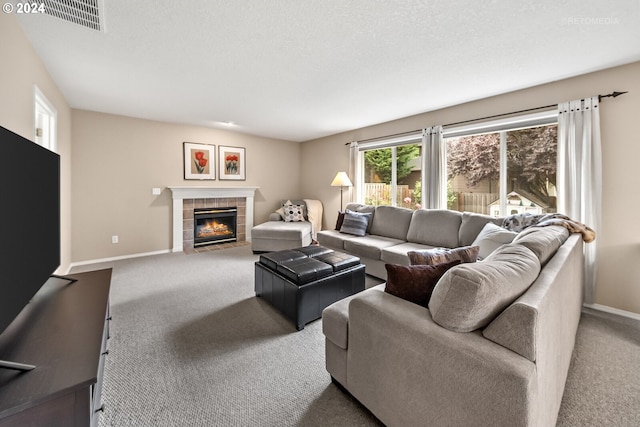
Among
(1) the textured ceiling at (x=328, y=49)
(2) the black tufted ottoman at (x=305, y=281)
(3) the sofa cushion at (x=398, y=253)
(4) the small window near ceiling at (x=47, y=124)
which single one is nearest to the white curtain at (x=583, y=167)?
(1) the textured ceiling at (x=328, y=49)

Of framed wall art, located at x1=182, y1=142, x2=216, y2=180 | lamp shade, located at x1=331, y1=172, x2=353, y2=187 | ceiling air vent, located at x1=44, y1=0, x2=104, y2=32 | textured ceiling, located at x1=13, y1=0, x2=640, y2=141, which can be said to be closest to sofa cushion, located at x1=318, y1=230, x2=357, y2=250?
lamp shade, located at x1=331, y1=172, x2=353, y2=187

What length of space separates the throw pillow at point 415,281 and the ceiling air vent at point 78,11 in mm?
2510

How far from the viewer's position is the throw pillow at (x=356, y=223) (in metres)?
4.14

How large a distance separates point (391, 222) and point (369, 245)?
74 centimetres

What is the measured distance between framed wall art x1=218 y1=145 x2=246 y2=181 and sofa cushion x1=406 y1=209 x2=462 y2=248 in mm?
3683

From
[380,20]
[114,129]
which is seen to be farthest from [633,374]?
[114,129]

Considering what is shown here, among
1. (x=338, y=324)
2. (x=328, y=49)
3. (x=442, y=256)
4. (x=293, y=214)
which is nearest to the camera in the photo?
(x=338, y=324)

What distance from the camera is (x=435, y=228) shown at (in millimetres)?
3518

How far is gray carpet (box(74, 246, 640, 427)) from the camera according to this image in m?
1.44

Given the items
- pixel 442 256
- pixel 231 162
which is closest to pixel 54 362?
pixel 442 256

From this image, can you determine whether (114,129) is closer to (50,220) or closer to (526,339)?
(50,220)

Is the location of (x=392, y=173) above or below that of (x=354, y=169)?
below

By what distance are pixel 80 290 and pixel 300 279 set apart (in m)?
1.51

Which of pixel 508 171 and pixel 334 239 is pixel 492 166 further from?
pixel 334 239
